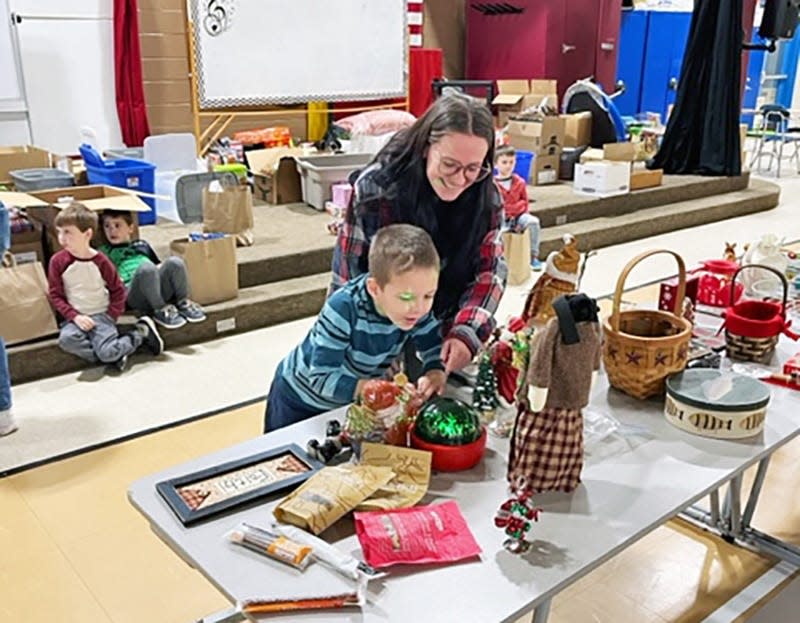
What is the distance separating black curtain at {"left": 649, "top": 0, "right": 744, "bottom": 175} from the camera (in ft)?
22.6

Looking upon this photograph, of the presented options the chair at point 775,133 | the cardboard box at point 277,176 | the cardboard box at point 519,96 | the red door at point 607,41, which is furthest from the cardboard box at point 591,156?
the chair at point 775,133

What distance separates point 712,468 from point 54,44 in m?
5.61

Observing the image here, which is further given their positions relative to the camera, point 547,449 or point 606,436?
point 606,436

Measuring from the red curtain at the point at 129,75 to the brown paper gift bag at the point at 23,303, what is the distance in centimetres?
289

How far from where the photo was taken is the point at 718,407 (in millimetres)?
1600

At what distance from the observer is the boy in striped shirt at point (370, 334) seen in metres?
1.54

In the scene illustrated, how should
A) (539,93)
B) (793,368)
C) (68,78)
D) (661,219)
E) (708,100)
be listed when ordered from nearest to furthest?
(793,368) < (68,78) < (661,219) < (708,100) < (539,93)

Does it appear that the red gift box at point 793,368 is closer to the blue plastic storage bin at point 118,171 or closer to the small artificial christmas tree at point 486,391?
the small artificial christmas tree at point 486,391

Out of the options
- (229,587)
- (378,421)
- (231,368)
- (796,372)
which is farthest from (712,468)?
(231,368)

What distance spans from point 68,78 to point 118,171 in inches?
70.5

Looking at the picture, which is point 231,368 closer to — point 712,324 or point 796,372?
point 712,324

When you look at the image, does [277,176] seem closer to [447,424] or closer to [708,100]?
[708,100]

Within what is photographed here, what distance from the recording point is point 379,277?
1568 millimetres

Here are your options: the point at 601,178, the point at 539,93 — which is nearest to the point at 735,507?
the point at 601,178
